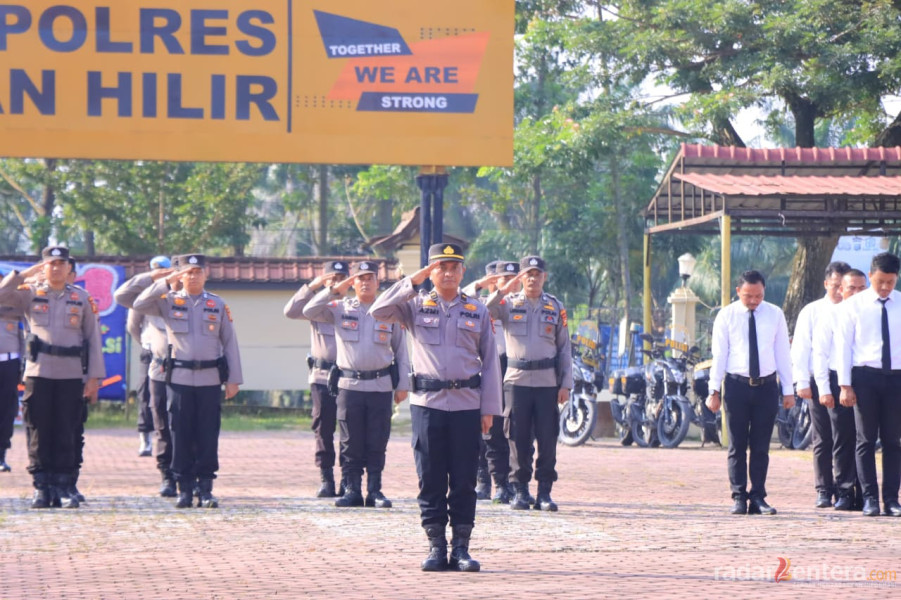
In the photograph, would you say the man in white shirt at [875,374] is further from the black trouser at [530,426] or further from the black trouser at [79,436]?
the black trouser at [79,436]

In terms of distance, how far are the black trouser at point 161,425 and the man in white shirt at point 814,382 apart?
5300 mm

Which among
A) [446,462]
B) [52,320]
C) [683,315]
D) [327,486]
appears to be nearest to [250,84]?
[52,320]

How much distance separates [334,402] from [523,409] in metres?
1.95

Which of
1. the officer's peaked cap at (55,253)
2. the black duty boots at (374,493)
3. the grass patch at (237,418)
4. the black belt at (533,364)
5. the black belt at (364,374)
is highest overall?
the officer's peaked cap at (55,253)

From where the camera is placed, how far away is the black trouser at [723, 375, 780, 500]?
1052cm

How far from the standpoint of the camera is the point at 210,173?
3134 cm

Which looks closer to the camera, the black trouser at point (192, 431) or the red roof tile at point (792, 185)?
the black trouser at point (192, 431)

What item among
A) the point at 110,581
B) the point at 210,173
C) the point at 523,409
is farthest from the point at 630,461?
the point at 210,173

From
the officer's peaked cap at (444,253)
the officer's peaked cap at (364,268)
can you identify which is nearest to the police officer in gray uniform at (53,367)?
the officer's peaked cap at (364,268)

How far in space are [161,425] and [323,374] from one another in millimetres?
1540

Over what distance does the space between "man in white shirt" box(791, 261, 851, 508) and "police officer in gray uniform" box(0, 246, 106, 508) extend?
5.72 meters

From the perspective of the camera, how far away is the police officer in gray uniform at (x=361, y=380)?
10.9m

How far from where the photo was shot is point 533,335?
10719mm

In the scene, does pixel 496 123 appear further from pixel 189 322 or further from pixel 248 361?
pixel 248 361
